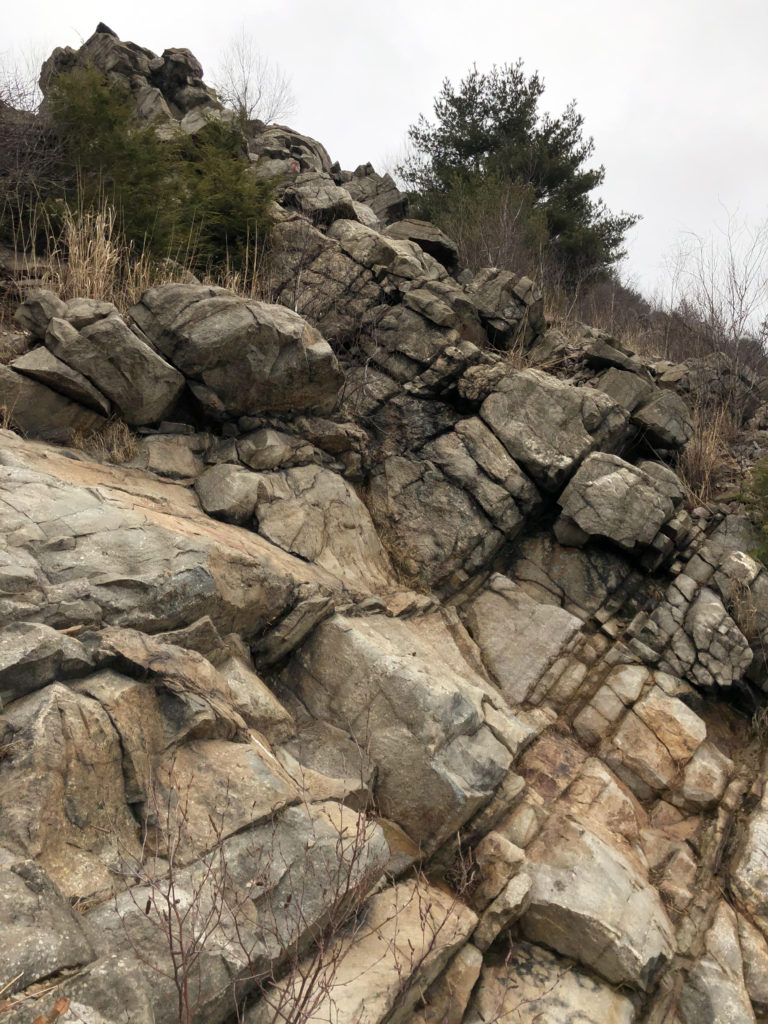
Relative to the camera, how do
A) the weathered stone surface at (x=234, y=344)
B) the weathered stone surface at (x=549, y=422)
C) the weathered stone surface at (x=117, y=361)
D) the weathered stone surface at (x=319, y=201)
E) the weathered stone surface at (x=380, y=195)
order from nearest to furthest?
the weathered stone surface at (x=117, y=361)
the weathered stone surface at (x=234, y=344)
the weathered stone surface at (x=549, y=422)
the weathered stone surface at (x=319, y=201)
the weathered stone surface at (x=380, y=195)

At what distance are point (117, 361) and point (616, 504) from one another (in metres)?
5.39

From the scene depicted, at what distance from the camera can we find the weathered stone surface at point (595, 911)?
→ 455 centimetres

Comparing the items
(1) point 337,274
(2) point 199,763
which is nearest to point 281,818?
(2) point 199,763

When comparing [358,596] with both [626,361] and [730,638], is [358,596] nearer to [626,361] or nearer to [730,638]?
[730,638]

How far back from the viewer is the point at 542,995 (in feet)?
14.3

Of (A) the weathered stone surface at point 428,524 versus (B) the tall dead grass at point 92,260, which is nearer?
(B) the tall dead grass at point 92,260

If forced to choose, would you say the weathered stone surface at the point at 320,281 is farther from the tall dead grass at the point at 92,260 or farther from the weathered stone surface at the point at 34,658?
the weathered stone surface at the point at 34,658

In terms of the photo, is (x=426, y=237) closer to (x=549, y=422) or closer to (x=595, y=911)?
(x=549, y=422)

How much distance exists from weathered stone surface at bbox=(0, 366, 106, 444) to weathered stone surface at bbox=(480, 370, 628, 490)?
14.6 ft

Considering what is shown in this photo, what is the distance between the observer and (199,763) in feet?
12.5

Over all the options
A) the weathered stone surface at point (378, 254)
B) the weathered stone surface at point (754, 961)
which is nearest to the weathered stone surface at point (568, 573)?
the weathered stone surface at point (754, 961)

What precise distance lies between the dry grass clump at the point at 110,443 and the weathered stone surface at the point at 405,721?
2.49 meters

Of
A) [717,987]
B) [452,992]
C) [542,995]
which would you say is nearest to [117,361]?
[452,992]

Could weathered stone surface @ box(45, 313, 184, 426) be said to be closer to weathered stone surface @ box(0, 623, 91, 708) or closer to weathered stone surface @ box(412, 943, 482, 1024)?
weathered stone surface @ box(0, 623, 91, 708)
